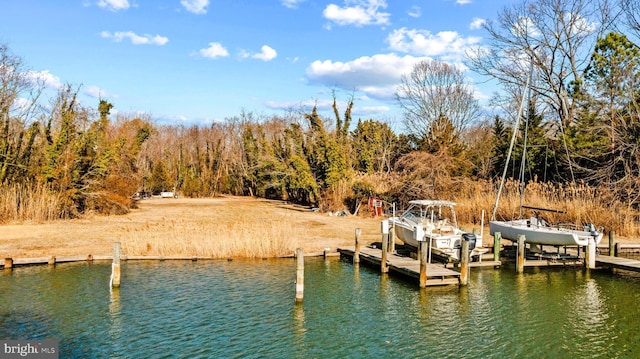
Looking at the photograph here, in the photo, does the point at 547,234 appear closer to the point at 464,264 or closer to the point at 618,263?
the point at 618,263

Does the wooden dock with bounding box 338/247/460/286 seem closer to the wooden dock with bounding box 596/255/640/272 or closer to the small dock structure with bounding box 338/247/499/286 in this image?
the small dock structure with bounding box 338/247/499/286

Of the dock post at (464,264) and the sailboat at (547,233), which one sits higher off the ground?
the sailboat at (547,233)

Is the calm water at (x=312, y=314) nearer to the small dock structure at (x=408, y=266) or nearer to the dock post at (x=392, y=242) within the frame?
the small dock structure at (x=408, y=266)

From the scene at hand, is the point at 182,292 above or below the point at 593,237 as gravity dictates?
below

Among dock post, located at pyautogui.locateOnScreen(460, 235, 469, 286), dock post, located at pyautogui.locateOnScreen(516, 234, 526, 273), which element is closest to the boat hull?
dock post, located at pyautogui.locateOnScreen(516, 234, 526, 273)

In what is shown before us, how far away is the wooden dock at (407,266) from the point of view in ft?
52.0

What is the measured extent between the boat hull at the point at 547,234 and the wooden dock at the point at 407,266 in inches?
174

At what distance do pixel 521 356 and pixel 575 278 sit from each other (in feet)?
28.4

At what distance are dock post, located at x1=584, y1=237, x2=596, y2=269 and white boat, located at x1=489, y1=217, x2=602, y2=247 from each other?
5.7 inches

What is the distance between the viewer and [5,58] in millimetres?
31391

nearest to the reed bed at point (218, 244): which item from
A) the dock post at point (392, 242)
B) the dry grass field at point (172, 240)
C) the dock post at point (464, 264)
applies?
the dry grass field at point (172, 240)

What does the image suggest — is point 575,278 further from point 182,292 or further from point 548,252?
point 182,292

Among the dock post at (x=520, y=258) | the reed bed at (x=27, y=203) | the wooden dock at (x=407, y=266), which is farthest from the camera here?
the reed bed at (x=27, y=203)

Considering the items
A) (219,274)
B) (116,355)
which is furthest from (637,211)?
(116,355)
